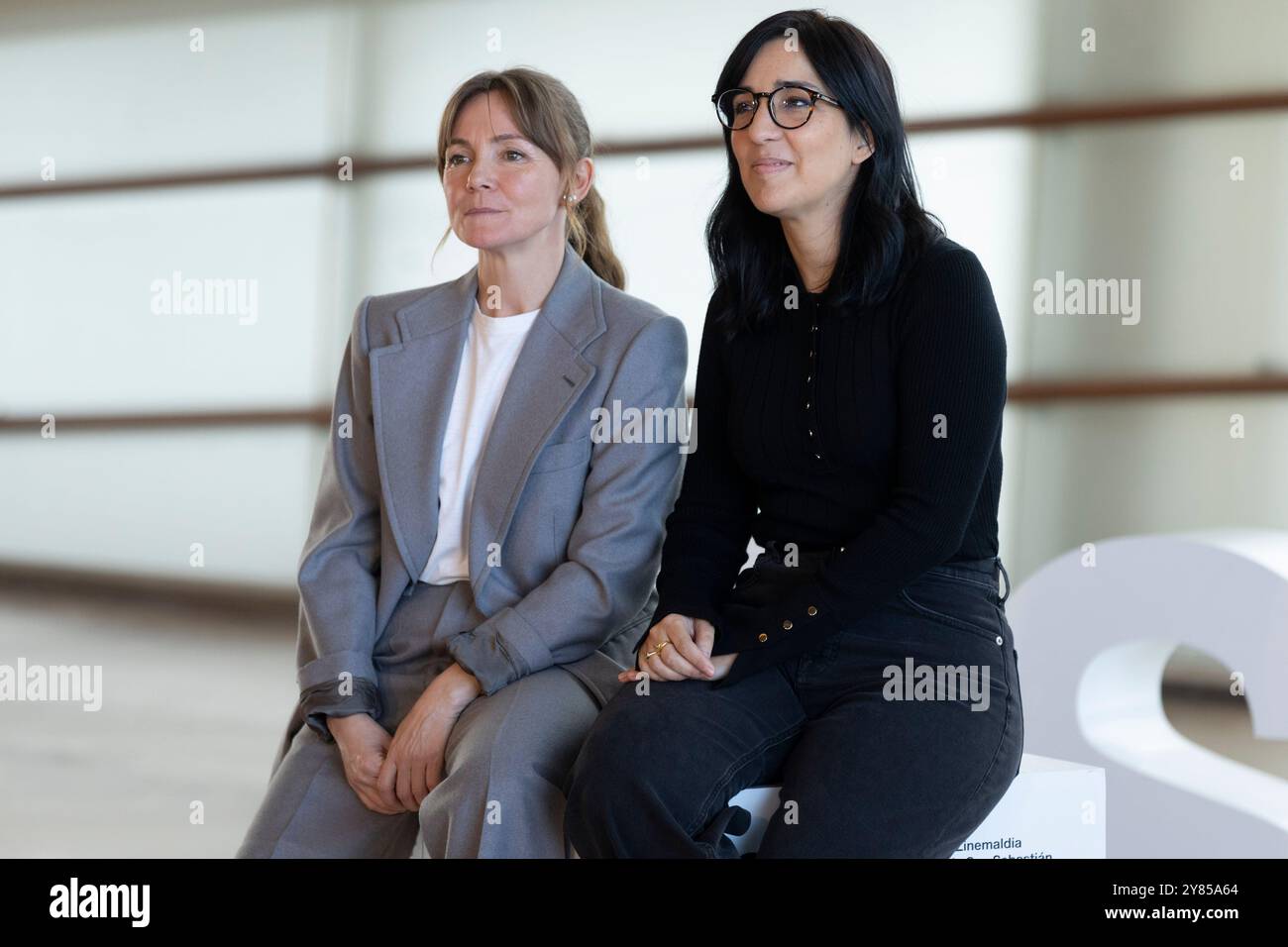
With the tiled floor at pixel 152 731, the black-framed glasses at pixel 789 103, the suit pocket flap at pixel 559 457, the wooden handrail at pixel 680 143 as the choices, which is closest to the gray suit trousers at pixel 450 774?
the suit pocket flap at pixel 559 457

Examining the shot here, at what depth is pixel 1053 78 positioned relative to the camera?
5668 mm

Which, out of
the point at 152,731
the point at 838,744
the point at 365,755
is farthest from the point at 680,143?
the point at 838,744

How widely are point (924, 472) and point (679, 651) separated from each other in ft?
1.32

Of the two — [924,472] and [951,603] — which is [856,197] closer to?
[924,472]

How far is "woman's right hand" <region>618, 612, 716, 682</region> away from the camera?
73.3 inches

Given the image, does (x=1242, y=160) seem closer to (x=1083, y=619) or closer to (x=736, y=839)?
(x=1083, y=619)

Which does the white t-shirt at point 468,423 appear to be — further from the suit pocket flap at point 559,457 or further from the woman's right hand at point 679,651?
the woman's right hand at point 679,651

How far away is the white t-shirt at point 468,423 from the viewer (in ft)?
6.83

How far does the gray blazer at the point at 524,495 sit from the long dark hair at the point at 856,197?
17cm

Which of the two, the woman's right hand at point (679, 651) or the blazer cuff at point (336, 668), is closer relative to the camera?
the woman's right hand at point (679, 651)

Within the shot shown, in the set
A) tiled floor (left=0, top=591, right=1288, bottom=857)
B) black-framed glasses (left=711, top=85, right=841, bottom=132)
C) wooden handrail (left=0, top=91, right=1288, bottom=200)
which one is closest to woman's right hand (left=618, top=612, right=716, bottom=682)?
black-framed glasses (left=711, top=85, right=841, bottom=132)

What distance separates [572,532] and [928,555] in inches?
20.6

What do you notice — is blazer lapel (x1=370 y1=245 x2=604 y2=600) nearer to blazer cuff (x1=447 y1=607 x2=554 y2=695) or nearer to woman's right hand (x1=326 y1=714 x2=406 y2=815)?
blazer cuff (x1=447 y1=607 x2=554 y2=695)

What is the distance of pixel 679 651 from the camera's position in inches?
74.1
